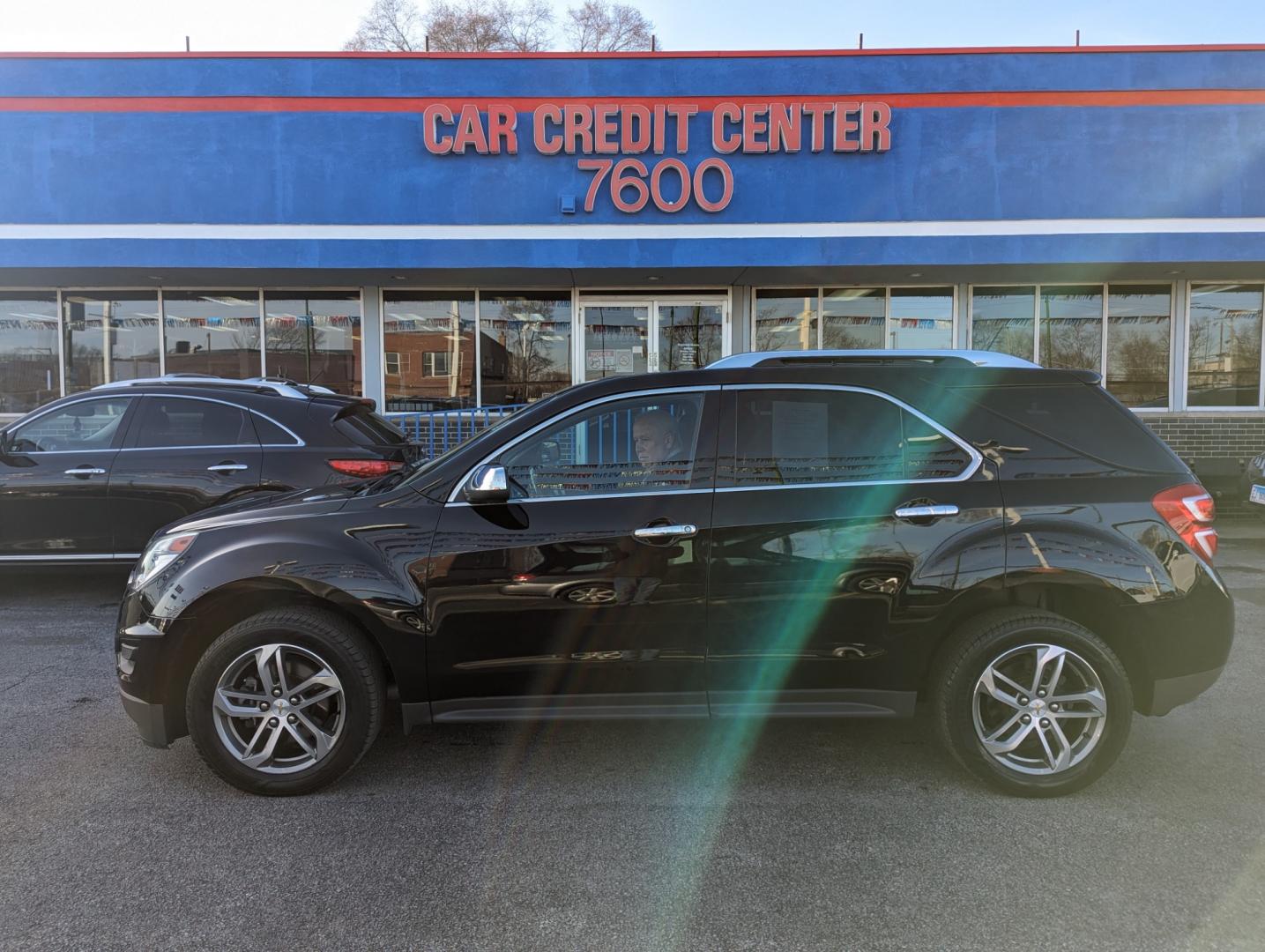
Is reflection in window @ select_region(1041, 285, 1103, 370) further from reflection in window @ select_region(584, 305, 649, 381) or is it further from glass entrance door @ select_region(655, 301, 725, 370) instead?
reflection in window @ select_region(584, 305, 649, 381)

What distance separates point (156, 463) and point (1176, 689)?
671 centimetres

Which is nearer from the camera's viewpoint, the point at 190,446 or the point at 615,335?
the point at 190,446

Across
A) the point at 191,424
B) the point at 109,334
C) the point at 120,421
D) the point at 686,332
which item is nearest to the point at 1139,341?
the point at 686,332

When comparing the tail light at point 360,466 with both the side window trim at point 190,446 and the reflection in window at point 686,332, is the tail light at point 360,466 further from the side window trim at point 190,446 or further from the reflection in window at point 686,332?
the reflection in window at point 686,332

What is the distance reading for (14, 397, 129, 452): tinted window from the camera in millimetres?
6418

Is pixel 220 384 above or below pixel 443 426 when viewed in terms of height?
above

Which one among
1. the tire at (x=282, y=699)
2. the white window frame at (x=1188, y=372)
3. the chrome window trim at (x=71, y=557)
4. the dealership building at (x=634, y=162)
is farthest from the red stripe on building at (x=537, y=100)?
the tire at (x=282, y=699)

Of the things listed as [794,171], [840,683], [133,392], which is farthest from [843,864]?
[794,171]

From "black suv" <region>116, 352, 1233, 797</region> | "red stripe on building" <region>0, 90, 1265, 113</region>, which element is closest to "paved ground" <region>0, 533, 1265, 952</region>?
"black suv" <region>116, 352, 1233, 797</region>

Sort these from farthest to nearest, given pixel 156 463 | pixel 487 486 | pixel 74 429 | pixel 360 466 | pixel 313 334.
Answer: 1. pixel 313 334
2. pixel 74 429
3. pixel 156 463
4. pixel 360 466
5. pixel 487 486

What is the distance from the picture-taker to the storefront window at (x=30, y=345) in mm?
12422

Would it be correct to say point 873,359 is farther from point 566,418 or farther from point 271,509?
point 271,509

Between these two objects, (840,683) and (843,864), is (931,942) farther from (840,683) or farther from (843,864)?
(840,683)

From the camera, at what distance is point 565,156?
433 inches
